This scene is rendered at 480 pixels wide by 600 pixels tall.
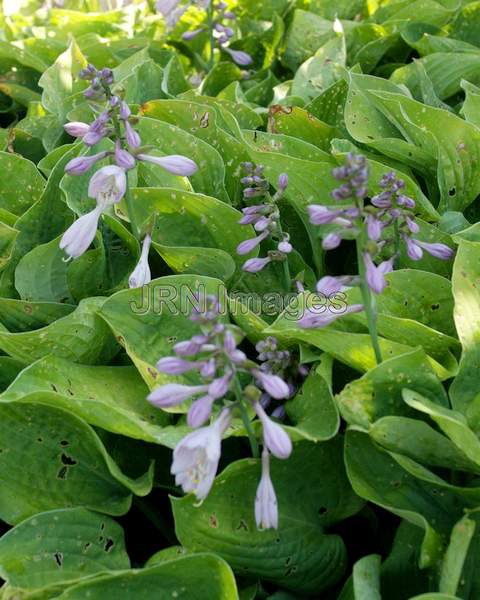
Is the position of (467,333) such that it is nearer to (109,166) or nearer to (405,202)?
(405,202)

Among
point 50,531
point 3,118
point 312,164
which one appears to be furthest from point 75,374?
point 3,118

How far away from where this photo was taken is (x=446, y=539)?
198 cm

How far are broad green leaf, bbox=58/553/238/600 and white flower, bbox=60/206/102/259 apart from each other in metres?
0.90

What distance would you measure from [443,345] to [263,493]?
2.37 feet

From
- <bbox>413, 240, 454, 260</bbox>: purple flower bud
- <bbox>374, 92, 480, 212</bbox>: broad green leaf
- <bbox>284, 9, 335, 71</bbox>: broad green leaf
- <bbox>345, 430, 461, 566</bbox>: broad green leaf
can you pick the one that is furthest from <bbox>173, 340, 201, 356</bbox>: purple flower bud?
<bbox>284, 9, 335, 71</bbox>: broad green leaf

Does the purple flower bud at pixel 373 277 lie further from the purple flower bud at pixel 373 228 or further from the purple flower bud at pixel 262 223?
the purple flower bud at pixel 262 223

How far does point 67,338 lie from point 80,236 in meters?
0.29

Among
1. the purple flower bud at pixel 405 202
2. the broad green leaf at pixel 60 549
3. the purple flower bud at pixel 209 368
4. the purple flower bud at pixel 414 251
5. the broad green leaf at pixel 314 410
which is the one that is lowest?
the broad green leaf at pixel 60 549

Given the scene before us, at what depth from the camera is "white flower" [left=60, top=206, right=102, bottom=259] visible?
2.27 meters

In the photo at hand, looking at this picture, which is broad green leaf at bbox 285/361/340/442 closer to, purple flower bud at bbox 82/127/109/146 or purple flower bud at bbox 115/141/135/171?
purple flower bud at bbox 115/141/135/171

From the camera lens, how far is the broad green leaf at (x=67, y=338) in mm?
2232

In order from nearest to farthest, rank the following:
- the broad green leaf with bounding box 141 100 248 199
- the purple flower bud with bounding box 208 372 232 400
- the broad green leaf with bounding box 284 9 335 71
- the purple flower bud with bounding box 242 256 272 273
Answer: the purple flower bud with bounding box 208 372 232 400 < the purple flower bud with bounding box 242 256 272 273 < the broad green leaf with bounding box 141 100 248 199 < the broad green leaf with bounding box 284 9 335 71

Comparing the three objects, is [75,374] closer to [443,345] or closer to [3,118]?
[443,345]

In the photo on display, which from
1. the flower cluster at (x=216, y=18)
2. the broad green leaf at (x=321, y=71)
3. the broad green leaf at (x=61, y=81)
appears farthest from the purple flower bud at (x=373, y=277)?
the flower cluster at (x=216, y=18)
